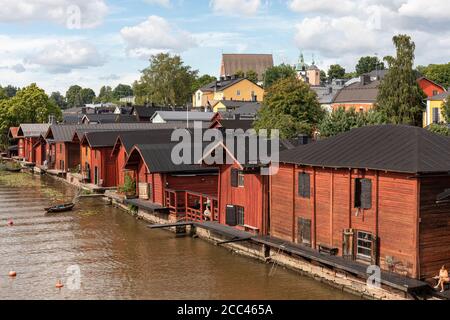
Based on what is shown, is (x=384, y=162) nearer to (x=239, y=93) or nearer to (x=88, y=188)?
(x=88, y=188)

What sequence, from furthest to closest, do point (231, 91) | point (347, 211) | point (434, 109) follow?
point (231, 91), point (434, 109), point (347, 211)

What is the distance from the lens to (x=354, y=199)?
85.3 ft

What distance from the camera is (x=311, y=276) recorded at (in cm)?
2741

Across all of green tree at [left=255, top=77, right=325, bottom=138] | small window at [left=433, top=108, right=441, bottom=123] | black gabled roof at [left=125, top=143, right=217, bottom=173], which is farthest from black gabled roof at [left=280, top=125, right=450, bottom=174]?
small window at [left=433, top=108, right=441, bottom=123]

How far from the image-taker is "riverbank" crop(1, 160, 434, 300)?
23.9m

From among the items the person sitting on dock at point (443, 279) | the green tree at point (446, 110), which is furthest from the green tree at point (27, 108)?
the person sitting on dock at point (443, 279)

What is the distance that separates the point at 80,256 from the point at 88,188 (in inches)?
1033

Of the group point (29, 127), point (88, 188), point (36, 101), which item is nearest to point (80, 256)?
point (88, 188)

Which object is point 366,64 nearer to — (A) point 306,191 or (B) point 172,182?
(B) point 172,182

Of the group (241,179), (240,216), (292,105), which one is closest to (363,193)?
(241,179)

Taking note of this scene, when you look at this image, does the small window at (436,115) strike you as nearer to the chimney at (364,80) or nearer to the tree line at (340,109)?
the tree line at (340,109)

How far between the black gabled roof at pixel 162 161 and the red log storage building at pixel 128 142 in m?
5.55

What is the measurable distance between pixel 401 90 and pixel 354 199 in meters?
48.6

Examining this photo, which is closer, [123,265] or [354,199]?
[354,199]
